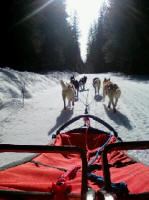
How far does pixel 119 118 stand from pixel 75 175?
382 centimetres

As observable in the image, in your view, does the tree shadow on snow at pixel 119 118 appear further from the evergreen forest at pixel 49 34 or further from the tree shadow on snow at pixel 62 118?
the evergreen forest at pixel 49 34

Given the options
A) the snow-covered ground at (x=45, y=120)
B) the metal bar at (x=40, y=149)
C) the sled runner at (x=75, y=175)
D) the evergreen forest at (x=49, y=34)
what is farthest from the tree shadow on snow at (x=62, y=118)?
the evergreen forest at (x=49, y=34)

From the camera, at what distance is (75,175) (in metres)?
1.43

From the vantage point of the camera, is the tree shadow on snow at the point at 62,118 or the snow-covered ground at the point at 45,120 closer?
the snow-covered ground at the point at 45,120

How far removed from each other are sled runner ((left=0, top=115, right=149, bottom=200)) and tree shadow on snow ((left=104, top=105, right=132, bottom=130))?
2.18 m

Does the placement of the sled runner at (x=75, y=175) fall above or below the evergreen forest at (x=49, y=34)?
below

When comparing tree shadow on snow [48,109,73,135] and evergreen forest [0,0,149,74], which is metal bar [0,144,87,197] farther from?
evergreen forest [0,0,149,74]

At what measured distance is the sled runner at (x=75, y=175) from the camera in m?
0.90

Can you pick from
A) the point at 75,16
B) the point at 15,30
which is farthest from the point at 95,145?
the point at 75,16

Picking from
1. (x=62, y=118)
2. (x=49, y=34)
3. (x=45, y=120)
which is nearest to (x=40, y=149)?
(x=45, y=120)

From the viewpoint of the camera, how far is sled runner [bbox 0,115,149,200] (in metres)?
0.90

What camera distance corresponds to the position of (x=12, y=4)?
1251 cm

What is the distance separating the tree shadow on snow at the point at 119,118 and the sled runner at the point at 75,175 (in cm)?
218

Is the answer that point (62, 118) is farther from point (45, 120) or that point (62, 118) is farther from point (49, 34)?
point (49, 34)
